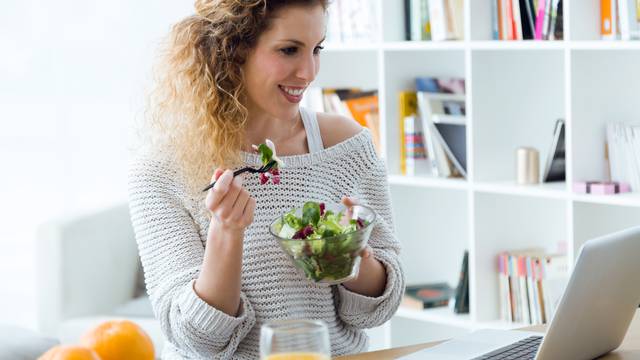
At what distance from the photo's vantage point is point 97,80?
14.8 ft

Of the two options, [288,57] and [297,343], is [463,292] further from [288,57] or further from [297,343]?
[297,343]

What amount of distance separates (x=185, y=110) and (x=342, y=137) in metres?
0.35

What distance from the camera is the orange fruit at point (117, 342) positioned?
60.7 inches

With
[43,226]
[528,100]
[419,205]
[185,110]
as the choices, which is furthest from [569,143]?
[43,226]

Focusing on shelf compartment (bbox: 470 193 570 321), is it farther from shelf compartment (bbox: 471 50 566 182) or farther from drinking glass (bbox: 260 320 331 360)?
drinking glass (bbox: 260 320 331 360)

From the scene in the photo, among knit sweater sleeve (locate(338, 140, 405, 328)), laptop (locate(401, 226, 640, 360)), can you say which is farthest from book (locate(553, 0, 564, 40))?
laptop (locate(401, 226, 640, 360))

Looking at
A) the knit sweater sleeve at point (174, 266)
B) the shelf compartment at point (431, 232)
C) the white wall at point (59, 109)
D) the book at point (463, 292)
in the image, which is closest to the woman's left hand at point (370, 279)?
the knit sweater sleeve at point (174, 266)

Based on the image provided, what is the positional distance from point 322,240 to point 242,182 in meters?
0.50

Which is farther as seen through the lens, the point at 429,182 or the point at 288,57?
the point at 429,182

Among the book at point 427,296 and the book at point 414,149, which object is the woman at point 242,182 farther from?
the book at point 427,296

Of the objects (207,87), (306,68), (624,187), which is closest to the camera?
(306,68)

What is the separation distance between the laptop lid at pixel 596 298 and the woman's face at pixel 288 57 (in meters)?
0.71

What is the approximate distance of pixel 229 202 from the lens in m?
1.79

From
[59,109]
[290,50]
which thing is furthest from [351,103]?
[290,50]
